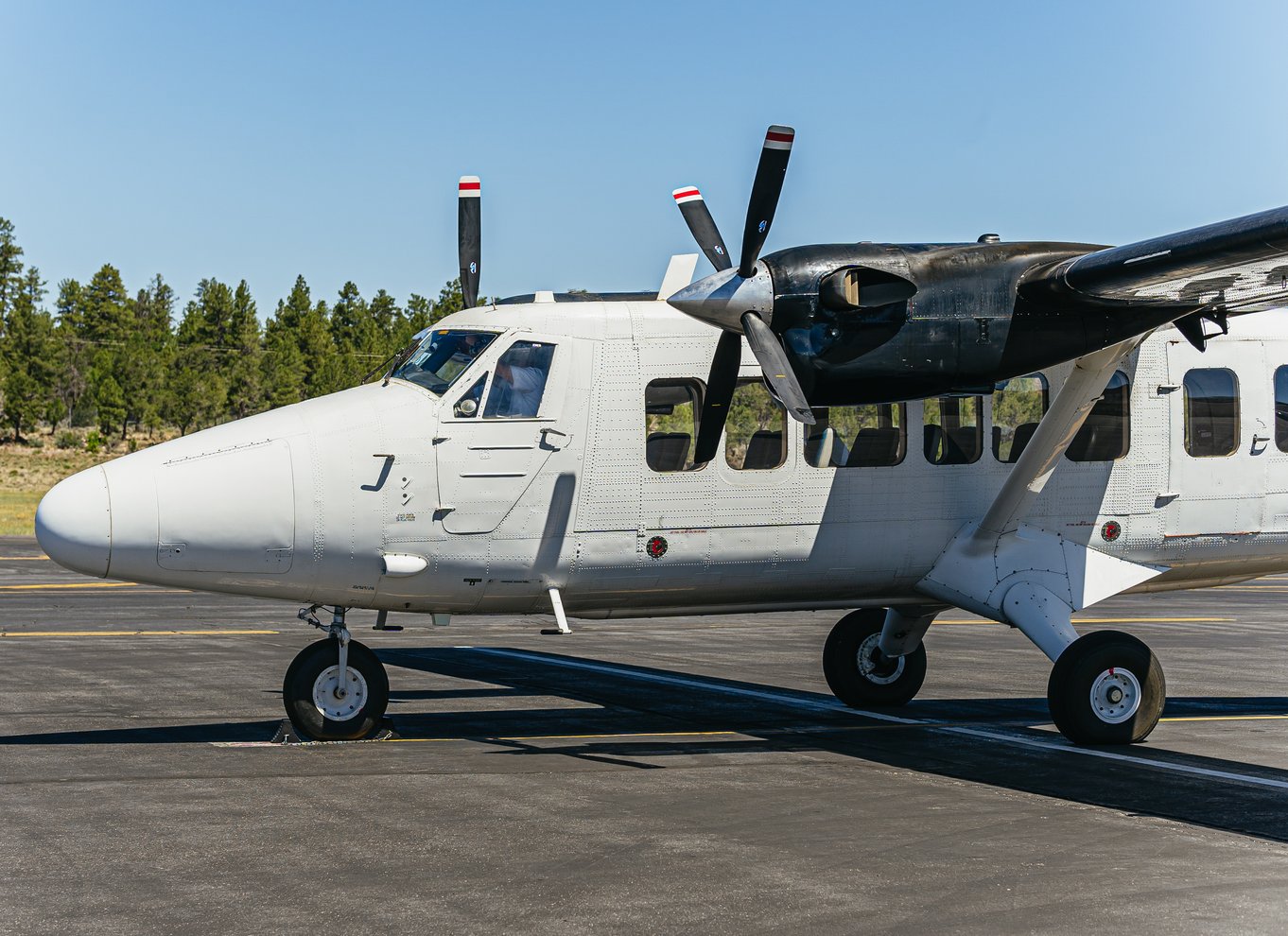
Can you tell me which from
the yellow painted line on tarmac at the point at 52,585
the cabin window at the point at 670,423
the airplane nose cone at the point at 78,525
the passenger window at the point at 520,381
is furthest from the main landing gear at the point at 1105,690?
the yellow painted line on tarmac at the point at 52,585

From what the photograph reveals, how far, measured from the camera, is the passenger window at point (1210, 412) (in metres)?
14.1

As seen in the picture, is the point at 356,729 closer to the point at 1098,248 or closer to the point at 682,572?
the point at 682,572

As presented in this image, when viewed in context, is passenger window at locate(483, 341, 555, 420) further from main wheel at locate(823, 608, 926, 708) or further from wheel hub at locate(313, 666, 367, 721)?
main wheel at locate(823, 608, 926, 708)

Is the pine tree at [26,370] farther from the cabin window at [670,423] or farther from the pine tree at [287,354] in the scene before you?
the cabin window at [670,423]

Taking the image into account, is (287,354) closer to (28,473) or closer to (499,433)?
(28,473)

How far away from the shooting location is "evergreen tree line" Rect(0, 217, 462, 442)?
310 ft

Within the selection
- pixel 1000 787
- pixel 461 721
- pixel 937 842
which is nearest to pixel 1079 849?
pixel 937 842

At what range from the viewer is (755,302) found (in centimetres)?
1159

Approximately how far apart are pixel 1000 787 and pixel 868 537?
3003 millimetres

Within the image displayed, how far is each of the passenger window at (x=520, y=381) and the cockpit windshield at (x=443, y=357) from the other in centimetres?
26

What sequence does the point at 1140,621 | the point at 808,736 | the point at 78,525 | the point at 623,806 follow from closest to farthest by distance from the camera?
the point at 623,806 → the point at 78,525 → the point at 808,736 → the point at 1140,621

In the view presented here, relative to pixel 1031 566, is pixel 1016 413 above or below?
above

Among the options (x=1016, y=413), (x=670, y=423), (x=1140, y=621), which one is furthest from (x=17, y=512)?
(x=1016, y=413)

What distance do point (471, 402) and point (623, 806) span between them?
389 centimetres
